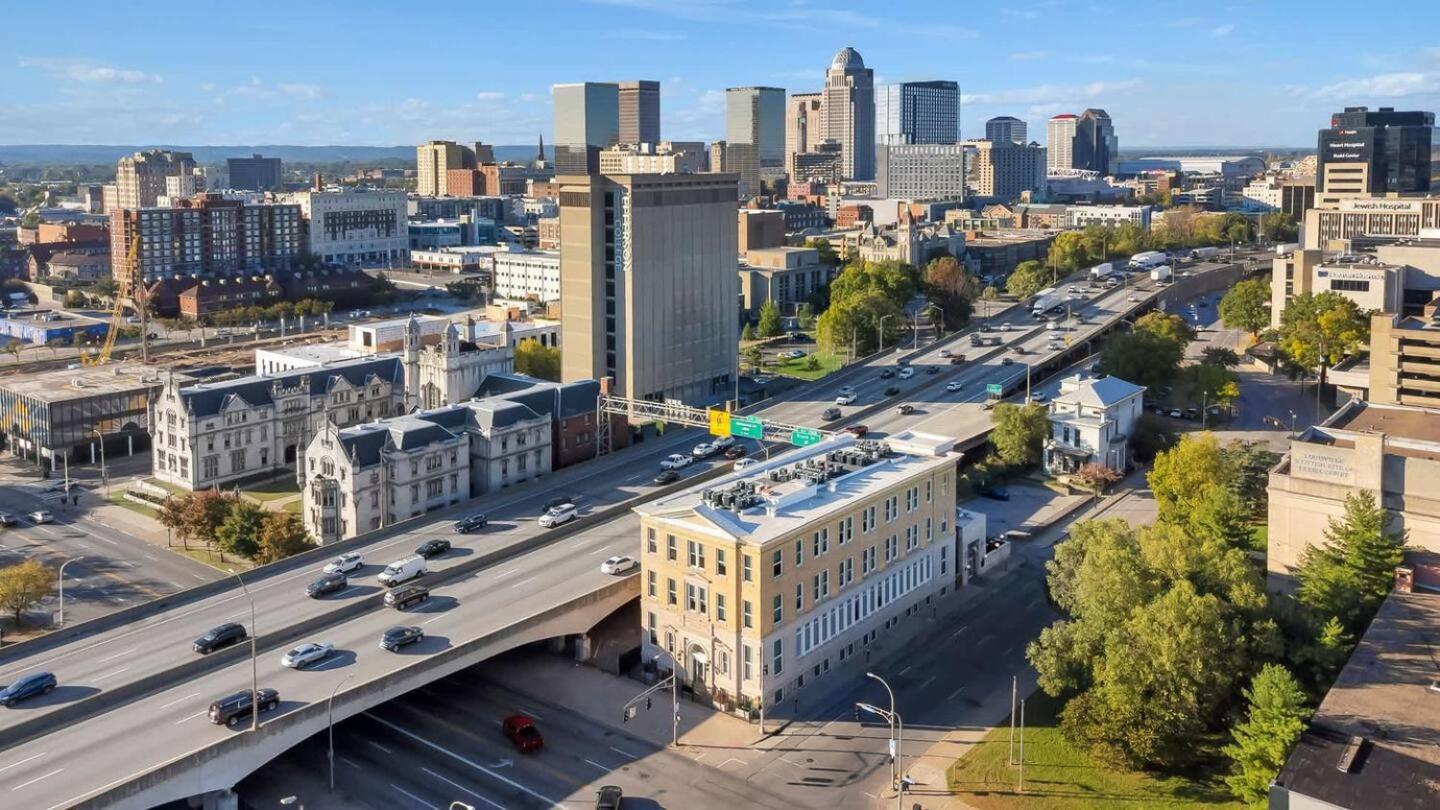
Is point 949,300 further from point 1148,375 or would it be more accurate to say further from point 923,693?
point 923,693

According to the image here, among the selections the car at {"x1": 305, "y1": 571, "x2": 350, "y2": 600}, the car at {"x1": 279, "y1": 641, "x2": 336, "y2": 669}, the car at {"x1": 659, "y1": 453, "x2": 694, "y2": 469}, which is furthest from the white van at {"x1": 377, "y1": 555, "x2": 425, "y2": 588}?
the car at {"x1": 659, "y1": 453, "x2": 694, "y2": 469}

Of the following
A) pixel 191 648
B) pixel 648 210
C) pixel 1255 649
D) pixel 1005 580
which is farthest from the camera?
pixel 648 210

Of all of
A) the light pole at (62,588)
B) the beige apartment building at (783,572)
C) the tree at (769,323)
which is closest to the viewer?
the beige apartment building at (783,572)

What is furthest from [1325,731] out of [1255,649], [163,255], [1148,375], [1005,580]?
[163,255]

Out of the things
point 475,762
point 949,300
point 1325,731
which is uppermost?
point 949,300

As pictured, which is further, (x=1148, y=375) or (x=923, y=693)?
(x=1148, y=375)

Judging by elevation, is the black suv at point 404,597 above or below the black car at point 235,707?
above

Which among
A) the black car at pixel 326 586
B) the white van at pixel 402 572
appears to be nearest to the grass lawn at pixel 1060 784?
the white van at pixel 402 572

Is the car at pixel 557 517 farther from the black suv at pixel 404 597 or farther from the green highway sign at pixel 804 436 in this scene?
the green highway sign at pixel 804 436

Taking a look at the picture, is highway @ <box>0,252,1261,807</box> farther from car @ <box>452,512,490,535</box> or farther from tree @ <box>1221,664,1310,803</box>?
tree @ <box>1221,664,1310,803</box>
